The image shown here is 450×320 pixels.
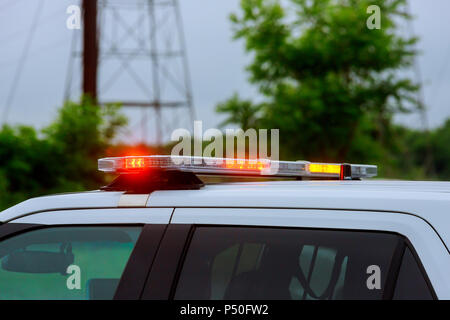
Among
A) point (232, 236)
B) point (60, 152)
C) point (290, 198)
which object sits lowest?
point (60, 152)

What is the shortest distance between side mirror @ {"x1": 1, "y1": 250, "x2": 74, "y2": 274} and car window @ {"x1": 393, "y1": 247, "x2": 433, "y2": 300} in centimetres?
113

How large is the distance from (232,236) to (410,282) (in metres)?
0.52

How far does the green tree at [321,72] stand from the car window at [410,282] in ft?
81.2

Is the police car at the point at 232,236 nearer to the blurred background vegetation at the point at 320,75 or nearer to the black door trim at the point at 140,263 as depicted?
the black door trim at the point at 140,263

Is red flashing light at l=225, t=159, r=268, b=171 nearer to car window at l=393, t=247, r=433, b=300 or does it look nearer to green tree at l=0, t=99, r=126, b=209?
car window at l=393, t=247, r=433, b=300

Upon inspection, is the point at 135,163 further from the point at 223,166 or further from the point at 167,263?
the point at 167,263

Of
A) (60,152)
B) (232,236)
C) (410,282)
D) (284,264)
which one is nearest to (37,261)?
(232,236)

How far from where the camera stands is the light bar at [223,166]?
91.7 inches

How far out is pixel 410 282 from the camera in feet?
6.21

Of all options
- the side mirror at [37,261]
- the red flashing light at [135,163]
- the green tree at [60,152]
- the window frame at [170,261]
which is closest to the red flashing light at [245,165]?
the red flashing light at [135,163]

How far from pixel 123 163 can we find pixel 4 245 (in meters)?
0.47

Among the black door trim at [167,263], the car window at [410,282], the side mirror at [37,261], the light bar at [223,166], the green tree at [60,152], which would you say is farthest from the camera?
the green tree at [60,152]

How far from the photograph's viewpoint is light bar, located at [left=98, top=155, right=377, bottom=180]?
7.64ft

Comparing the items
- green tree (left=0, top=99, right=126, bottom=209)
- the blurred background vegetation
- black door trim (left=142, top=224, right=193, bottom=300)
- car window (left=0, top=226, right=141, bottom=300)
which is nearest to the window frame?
black door trim (left=142, top=224, right=193, bottom=300)
